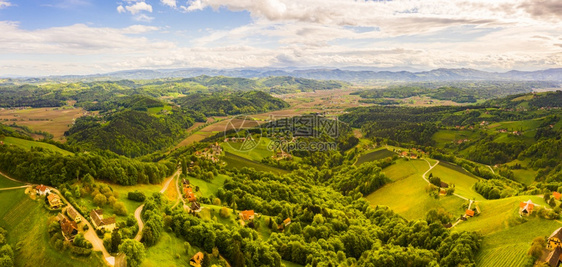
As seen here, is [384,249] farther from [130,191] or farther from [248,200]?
[130,191]

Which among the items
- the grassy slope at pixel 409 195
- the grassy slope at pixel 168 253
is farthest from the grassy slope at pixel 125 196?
the grassy slope at pixel 409 195

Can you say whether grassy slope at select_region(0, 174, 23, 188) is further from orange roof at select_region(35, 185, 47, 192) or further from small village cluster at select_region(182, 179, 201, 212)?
small village cluster at select_region(182, 179, 201, 212)

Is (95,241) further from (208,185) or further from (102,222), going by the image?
(208,185)

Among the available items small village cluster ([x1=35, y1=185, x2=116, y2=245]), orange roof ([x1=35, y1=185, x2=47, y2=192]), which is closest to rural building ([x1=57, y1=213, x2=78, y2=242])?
small village cluster ([x1=35, y1=185, x2=116, y2=245])

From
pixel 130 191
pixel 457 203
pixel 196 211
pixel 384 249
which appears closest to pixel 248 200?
pixel 196 211

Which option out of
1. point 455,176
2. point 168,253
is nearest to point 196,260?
point 168,253
